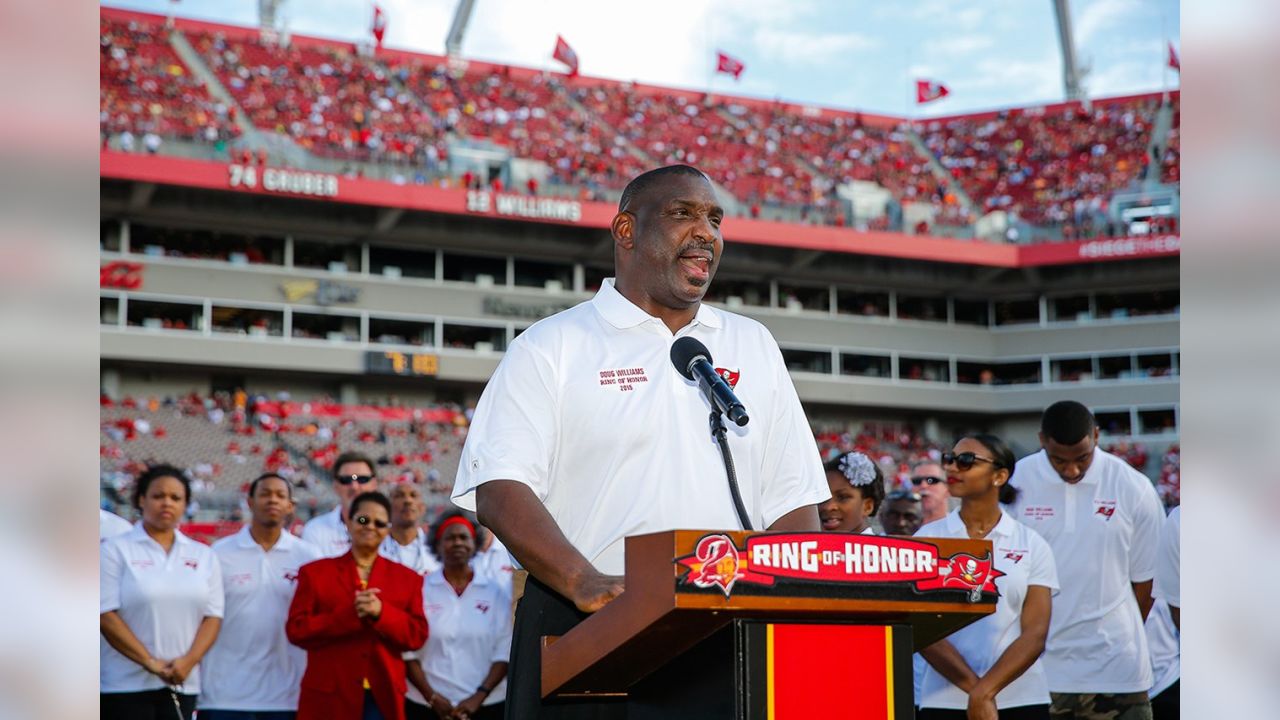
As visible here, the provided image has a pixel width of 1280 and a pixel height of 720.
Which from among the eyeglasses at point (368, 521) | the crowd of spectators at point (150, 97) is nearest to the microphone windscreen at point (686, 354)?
the eyeglasses at point (368, 521)

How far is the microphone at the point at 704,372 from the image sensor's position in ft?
9.28

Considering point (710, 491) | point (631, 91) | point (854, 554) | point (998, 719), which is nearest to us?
point (854, 554)

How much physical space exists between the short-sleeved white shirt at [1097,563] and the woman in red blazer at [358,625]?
3459 millimetres

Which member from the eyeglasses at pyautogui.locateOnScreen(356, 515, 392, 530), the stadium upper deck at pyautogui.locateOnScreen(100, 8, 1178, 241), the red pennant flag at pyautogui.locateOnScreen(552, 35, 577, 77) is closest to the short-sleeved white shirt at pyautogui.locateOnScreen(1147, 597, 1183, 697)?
the eyeglasses at pyautogui.locateOnScreen(356, 515, 392, 530)

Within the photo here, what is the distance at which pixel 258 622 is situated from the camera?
322 inches

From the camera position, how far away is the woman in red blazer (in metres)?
7.57

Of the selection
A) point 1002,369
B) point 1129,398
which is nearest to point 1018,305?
point 1002,369

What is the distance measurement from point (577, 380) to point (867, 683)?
1.02m

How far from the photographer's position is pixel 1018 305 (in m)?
51.7

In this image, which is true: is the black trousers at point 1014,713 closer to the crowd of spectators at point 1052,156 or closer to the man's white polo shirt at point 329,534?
the man's white polo shirt at point 329,534

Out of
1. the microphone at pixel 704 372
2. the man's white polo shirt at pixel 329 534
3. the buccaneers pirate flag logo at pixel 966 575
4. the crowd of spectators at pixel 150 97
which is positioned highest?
the crowd of spectators at pixel 150 97

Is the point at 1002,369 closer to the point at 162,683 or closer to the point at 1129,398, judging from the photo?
the point at 1129,398

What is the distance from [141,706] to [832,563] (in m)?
6.04

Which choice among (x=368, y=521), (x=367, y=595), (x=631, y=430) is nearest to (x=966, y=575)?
(x=631, y=430)
